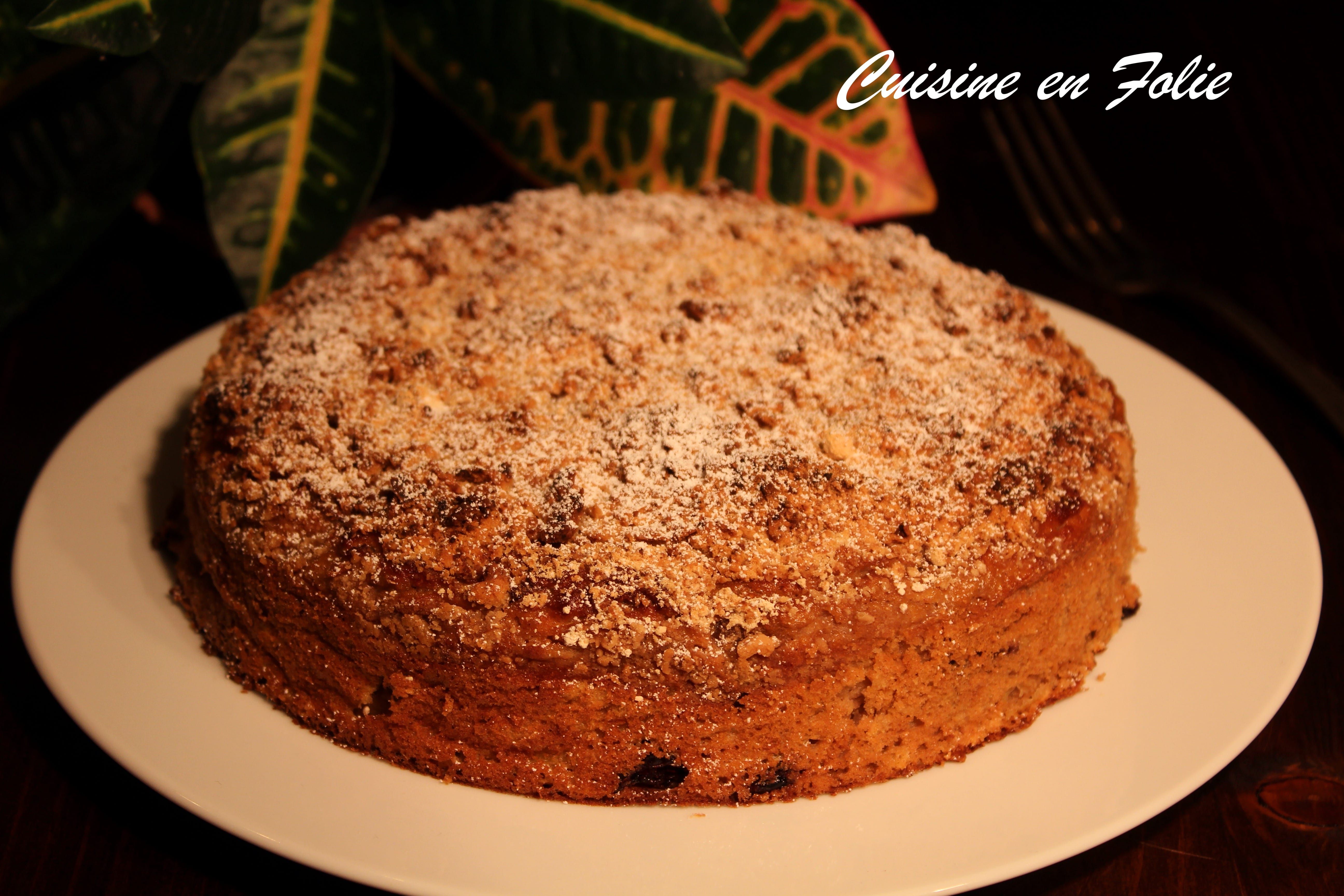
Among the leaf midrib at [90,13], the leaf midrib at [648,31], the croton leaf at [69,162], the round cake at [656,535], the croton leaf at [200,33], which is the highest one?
the leaf midrib at [648,31]

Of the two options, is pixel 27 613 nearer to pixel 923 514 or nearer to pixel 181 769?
pixel 181 769

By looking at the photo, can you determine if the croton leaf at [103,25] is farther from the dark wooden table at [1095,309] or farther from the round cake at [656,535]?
the dark wooden table at [1095,309]

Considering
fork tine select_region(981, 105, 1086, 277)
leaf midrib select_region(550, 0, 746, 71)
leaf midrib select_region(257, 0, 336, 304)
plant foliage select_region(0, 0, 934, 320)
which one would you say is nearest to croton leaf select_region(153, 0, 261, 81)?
plant foliage select_region(0, 0, 934, 320)

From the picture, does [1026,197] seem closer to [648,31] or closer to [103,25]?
[648,31]

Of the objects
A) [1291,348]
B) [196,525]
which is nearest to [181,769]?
[196,525]

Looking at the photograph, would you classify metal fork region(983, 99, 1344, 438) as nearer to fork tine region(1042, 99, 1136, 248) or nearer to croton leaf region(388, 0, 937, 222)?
fork tine region(1042, 99, 1136, 248)

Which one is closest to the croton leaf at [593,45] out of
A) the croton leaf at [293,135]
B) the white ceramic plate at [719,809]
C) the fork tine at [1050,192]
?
the croton leaf at [293,135]
